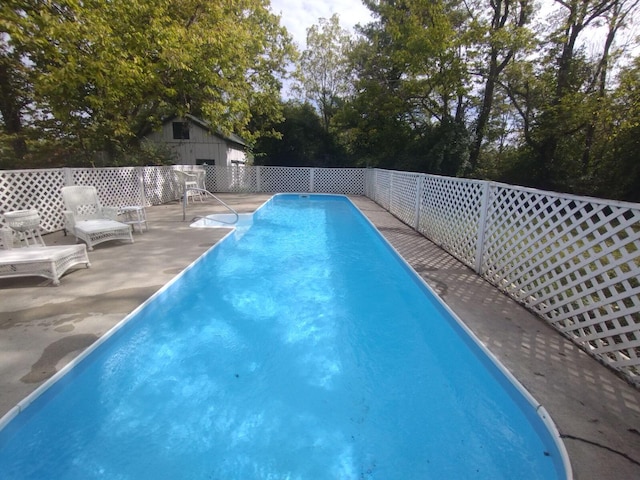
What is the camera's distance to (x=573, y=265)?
2867 millimetres

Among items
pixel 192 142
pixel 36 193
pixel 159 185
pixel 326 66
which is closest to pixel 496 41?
pixel 326 66

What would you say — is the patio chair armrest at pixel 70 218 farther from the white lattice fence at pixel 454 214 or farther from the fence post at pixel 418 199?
the fence post at pixel 418 199

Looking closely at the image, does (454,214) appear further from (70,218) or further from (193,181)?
(193,181)

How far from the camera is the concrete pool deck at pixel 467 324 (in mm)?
1835

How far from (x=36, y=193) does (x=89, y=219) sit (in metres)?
1.14

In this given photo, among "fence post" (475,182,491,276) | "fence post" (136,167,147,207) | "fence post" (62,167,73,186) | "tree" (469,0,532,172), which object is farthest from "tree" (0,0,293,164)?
"tree" (469,0,532,172)

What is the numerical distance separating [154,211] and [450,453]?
372 inches

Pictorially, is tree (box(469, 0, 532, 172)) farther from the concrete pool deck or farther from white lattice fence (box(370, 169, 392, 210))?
the concrete pool deck

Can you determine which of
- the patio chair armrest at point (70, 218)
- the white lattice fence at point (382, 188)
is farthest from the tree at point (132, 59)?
the white lattice fence at point (382, 188)

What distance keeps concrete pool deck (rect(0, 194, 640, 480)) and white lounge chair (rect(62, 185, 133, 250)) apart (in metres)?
0.27

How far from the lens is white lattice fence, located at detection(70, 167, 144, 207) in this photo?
712 centimetres

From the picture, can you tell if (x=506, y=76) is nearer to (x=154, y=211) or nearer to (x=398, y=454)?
(x=154, y=211)

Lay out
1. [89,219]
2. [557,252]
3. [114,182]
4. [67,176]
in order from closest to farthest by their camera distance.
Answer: [557,252] < [89,219] < [67,176] < [114,182]

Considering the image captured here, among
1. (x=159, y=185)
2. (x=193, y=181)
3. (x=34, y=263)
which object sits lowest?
(x=34, y=263)
